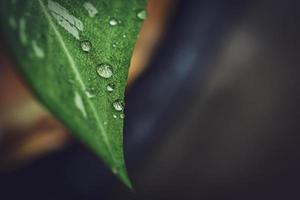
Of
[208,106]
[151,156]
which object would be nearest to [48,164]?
[151,156]

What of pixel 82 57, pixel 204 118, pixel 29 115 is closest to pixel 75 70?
pixel 82 57

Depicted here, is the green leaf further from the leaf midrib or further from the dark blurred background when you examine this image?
the dark blurred background

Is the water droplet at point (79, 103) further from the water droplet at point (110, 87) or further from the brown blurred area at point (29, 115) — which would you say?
the brown blurred area at point (29, 115)

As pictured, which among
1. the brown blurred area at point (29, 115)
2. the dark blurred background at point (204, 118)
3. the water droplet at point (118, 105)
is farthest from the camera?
the dark blurred background at point (204, 118)

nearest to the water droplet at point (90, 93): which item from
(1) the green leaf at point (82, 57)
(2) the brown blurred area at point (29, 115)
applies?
(1) the green leaf at point (82, 57)

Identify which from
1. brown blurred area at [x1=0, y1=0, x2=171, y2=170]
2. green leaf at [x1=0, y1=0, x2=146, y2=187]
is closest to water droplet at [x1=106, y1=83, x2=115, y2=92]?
green leaf at [x1=0, y1=0, x2=146, y2=187]

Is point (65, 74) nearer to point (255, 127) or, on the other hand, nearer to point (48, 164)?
point (48, 164)
